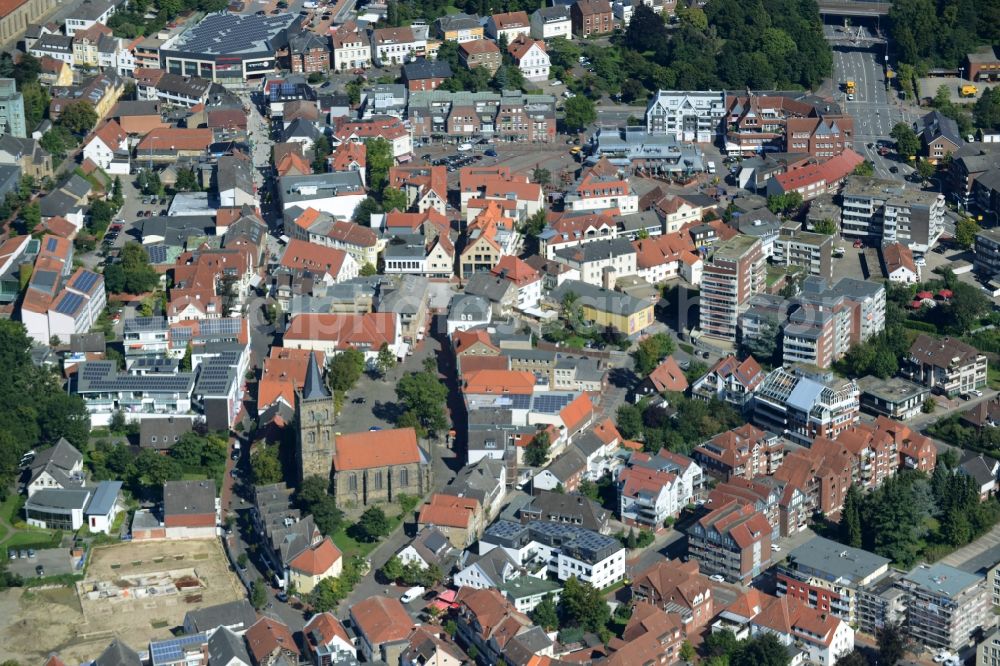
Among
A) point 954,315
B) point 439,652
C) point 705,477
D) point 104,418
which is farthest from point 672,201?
point 439,652

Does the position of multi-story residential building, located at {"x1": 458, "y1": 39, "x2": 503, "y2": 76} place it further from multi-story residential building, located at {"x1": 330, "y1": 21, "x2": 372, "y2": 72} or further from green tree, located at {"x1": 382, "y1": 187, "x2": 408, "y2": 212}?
green tree, located at {"x1": 382, "y1": 187, "x2": 408, "y2": 212}

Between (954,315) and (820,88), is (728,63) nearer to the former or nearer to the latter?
(820,88)

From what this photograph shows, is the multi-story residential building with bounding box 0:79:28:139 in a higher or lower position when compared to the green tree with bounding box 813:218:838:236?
higher

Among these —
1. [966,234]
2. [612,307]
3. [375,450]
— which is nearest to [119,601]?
[375,450]

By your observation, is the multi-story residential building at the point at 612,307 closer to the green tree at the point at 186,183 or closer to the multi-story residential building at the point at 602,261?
the multi-story residential building at the point at 602,261

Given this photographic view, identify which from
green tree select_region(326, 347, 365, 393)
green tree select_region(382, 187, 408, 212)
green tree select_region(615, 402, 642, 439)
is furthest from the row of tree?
green tree select_region(382, 187, 408, 212)

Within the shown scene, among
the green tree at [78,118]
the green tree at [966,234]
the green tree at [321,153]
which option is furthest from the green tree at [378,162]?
the green tree at [966,234]
